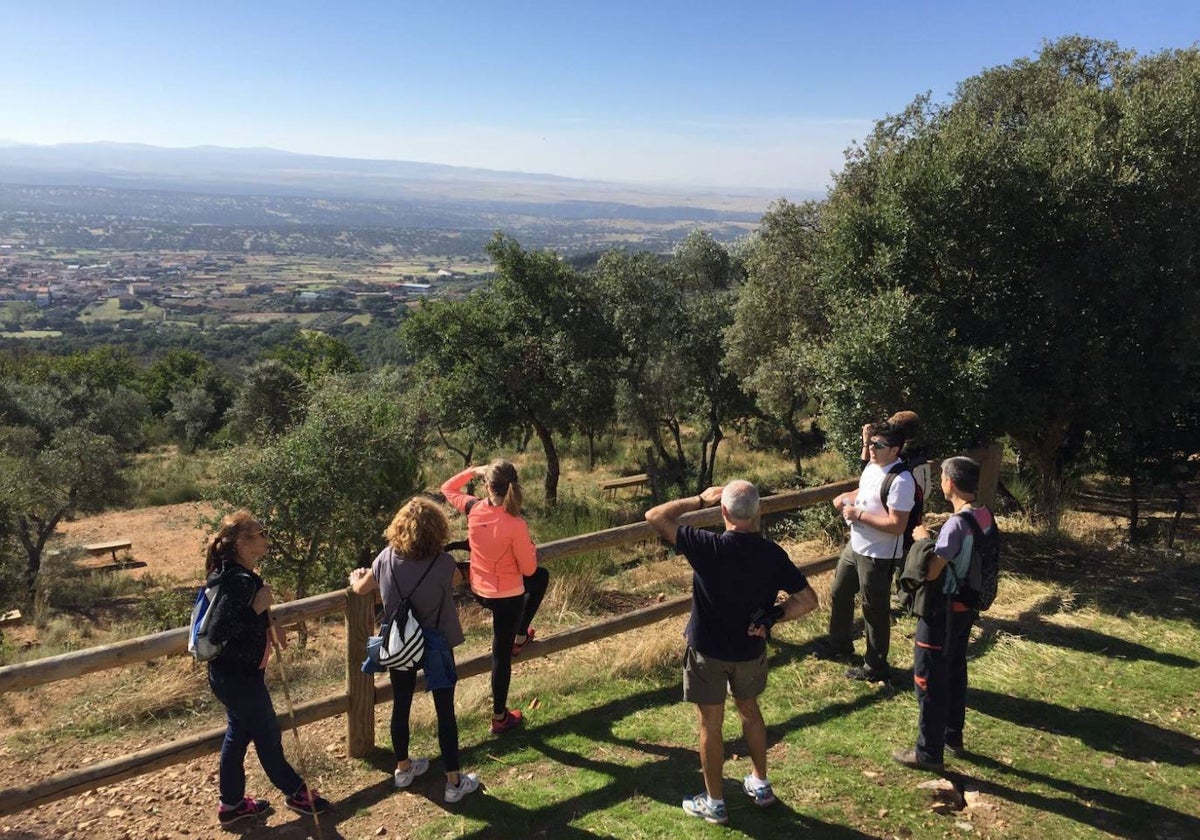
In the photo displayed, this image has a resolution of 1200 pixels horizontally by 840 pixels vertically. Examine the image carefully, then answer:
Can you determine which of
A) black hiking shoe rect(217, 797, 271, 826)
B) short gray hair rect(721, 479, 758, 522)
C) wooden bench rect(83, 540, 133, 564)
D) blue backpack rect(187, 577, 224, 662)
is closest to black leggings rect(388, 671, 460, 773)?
black hiking shoe rect(217, 797, 271, 826)

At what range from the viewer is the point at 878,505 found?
491 centimetres

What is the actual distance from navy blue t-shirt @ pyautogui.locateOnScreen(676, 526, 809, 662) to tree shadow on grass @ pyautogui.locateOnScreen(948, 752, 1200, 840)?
1.82m

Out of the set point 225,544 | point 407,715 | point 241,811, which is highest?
point 225,544

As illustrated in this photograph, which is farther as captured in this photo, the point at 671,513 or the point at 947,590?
the point at 947,590

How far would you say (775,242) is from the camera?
16719 mm

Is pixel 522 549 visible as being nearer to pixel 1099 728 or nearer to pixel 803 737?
pixel 803 737

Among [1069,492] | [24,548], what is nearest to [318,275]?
[24,548]

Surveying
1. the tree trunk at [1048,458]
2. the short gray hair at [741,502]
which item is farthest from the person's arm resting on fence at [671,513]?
the tree trunk at [1048,458]

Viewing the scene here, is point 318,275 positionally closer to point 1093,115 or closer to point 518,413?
point 518,413

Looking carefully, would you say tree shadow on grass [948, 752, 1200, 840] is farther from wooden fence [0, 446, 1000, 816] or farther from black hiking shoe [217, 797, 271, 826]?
black hiking shoe [217, 797, 271, 826]

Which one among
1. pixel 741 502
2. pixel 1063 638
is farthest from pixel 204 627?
pixel 1063 638

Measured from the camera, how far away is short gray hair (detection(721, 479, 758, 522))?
11.4 feet

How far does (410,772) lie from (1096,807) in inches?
153

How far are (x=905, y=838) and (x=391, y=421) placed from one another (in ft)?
43.2
